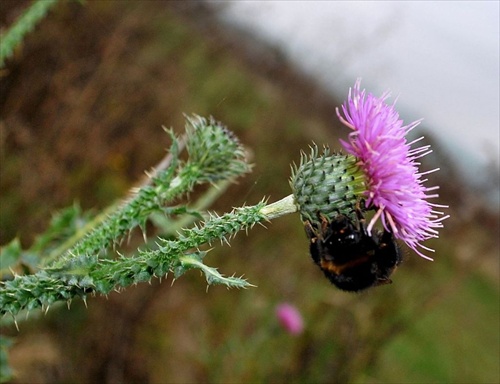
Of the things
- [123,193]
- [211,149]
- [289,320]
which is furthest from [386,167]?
[289,320]

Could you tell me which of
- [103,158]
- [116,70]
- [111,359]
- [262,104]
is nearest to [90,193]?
[103,158]

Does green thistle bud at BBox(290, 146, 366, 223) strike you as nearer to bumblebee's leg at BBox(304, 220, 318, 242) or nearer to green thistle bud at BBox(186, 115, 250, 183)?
bumblebee's leg at BBox(304, 220, 318, 242)

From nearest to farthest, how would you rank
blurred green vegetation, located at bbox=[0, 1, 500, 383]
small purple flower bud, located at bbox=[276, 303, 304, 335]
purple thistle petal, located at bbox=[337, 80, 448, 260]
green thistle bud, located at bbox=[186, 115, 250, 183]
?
1. purple thistle petal, located at bbox=[337, 80, 448, 260]
2. green thistle bud, located at bbox=[186, 115, 250, 183]
3. blurred green vegetation, located at bbox=[0, 1, 500, 383]
4. small purple flower bud, located at bbox=[276, 303, 304, 335]

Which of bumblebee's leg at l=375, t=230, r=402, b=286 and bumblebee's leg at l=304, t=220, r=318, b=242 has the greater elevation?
bumblebee's leg at l=304, t=220, r=318, b=242

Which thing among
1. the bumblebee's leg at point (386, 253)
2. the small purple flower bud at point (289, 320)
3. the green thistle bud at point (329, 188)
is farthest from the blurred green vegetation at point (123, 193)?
the green thistle bud at point (329, 188)

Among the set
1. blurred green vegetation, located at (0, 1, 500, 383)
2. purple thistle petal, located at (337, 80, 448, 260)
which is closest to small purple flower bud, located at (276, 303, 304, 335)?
blurred green vegetation, located at (0, 1, 500, 383)

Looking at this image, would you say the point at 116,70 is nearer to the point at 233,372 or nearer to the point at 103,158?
the point at 103,158

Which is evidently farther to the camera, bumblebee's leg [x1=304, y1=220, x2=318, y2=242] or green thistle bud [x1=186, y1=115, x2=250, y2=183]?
green thistle bud [x1=186, y1=115, x2=250, y2=183]
